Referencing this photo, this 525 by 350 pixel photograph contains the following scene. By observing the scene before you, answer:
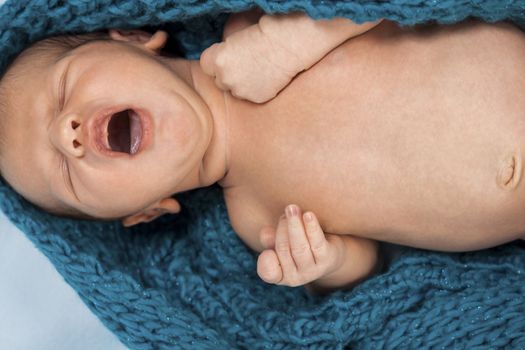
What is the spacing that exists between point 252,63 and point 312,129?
15 cm

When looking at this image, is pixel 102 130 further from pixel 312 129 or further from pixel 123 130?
pixel 312 129

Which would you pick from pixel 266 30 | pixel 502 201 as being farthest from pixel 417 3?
pixel 502 201

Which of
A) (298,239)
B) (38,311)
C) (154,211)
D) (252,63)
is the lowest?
(38,311)

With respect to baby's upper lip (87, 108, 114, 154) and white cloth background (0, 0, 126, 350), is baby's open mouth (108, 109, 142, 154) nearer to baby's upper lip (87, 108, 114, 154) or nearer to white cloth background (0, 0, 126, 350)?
baby's upper lip (87, 108, 114, 154)

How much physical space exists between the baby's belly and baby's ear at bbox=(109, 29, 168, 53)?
224mm

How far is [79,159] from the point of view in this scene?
1272 millimetres

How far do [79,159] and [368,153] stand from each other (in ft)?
1.55

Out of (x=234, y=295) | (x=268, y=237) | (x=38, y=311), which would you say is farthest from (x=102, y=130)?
(x=38, y=311)

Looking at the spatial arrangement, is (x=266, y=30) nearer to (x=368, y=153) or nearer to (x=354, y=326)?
(x=368, y=153)

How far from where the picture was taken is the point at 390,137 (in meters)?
1.29

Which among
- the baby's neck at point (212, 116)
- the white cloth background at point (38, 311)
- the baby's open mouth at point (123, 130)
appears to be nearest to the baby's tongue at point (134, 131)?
the baby's open mouth at point (123, 130)

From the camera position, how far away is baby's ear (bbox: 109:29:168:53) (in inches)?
56.7

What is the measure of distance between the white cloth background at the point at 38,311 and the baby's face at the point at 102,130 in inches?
15.8

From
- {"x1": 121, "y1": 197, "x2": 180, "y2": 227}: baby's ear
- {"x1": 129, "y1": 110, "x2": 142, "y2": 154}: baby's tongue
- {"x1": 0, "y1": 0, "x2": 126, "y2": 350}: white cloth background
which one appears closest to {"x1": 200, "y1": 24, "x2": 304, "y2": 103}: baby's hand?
{"x1": 129, "y1": 110, "x2": 142, "y2": 154}: baby's tongue
